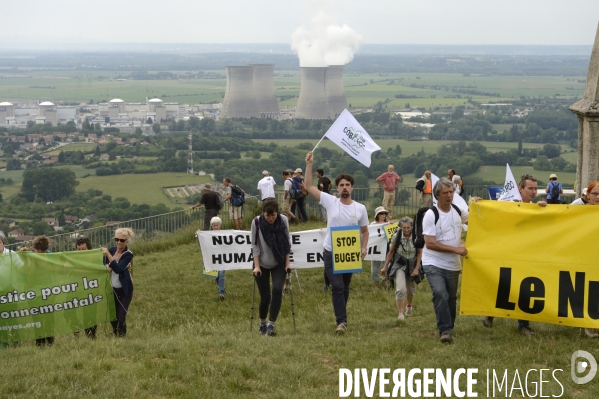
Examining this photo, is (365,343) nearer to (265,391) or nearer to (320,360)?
(320,360)

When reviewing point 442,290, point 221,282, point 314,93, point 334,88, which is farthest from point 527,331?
point 314,93

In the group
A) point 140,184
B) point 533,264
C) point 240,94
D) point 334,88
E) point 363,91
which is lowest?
point 363,91

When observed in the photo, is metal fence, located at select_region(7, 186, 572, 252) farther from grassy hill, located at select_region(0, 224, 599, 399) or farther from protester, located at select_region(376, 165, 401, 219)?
grassy hill, located at select_region(0, 224, 599, 399)

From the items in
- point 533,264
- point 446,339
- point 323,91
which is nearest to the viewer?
point 533,264

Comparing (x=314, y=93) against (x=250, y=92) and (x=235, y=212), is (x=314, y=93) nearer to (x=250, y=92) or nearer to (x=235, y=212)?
(x=250, y=92)

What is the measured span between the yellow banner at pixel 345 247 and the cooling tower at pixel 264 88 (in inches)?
2740

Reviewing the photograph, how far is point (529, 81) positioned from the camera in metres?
190

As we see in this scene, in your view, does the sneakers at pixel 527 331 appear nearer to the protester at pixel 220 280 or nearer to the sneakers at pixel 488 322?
the sneakers at pixel 488 322

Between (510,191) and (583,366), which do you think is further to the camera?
(510,191)

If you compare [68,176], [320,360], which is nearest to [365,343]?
[320,360]

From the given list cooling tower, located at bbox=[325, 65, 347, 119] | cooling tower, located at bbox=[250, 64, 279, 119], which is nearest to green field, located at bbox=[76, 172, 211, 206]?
cooling tower, located at bbox=[325, 65, 347, 119]

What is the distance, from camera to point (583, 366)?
772 centimetres

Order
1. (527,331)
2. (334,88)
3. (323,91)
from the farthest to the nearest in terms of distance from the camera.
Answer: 1. (323,91)
2. (334,88)
3. (527,331)

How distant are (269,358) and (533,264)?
254 cm
